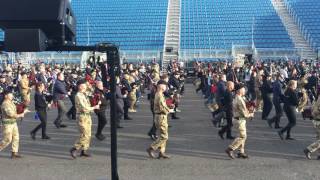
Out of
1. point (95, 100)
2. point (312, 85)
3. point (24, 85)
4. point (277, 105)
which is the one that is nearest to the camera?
point (95, 100)

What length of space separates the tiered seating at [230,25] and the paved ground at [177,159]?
28685 millimetres

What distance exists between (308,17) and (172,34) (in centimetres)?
1277

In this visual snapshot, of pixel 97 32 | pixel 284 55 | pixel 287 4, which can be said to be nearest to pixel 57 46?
pixel 284 55

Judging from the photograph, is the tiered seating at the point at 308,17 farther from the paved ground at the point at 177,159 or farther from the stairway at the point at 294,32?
the paved ground at the point at 177,159

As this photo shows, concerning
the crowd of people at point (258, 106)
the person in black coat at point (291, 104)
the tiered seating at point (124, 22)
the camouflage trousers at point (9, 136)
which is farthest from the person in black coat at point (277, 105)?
the tiered seating at point (124, 22)

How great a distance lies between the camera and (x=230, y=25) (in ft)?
147

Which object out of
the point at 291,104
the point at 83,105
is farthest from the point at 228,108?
the point at 83,105

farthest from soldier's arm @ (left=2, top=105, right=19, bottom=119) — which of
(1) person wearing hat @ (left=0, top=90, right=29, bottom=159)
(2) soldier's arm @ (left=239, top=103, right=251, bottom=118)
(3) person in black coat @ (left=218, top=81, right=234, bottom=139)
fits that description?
(3) person in black coat @ (left=218, top=81, right=234, bottom=139)

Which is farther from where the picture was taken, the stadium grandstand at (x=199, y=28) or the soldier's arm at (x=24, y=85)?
the stadium grandstand at (x=199, y=28)

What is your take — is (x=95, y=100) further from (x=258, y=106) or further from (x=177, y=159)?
(x=258, y=106)

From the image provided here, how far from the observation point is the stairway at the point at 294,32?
38.9m

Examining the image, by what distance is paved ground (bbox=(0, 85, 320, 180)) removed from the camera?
834cm

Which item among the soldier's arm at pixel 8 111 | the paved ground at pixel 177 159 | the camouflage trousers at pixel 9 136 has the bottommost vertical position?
the paved ground at pixel 177 159

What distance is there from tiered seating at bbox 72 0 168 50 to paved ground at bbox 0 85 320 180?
30.2 m
